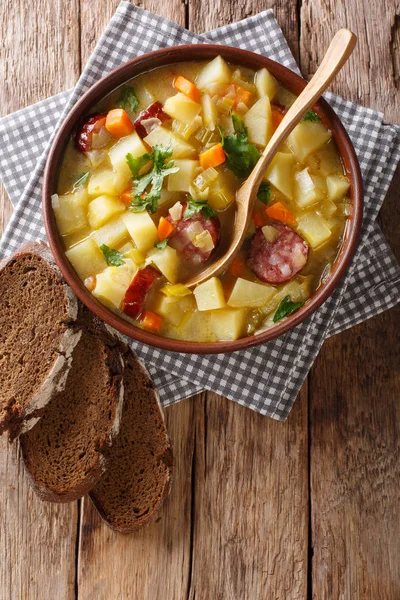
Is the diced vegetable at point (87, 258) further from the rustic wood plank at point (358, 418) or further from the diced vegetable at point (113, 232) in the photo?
the rustic wood plank at point (358, 418)

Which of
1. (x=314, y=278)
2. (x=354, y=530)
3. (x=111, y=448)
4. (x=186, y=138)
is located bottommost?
(x=354, y=530)

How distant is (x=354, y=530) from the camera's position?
3660 millimetres

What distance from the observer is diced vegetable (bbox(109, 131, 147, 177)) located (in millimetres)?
3117

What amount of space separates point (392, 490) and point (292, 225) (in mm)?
1529

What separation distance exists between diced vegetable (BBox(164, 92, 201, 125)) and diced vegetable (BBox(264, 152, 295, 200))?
0.42m

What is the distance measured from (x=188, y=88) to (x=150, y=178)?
0.47 m

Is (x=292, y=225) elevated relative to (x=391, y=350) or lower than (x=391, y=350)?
elevated

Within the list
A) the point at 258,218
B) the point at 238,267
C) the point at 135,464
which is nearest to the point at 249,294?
the point at 238,267

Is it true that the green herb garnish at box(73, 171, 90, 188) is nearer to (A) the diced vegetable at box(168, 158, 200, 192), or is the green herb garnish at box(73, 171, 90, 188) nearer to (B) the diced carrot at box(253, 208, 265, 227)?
(A) the diced vegetable at box(168, 158, 200, 192)

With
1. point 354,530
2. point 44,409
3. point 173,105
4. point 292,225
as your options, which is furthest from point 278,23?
point 354,530

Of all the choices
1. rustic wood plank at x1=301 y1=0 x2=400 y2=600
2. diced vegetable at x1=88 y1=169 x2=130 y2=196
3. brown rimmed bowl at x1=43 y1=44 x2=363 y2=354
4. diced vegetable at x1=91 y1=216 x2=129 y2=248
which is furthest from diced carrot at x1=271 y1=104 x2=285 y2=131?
diced vegetable at x1=91 y1=216 x2=129 y2=248

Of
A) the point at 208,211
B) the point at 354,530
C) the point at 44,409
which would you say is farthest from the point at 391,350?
the point at 44,409

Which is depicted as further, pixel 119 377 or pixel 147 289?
pixel 119 377

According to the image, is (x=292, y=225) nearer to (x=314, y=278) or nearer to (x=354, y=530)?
(x=314, y=278)
